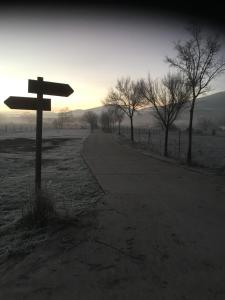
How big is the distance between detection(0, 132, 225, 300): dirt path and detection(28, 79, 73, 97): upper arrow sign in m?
2.58

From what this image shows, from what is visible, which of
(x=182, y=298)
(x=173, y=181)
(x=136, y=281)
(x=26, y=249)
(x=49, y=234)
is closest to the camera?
(x=182, y=298)

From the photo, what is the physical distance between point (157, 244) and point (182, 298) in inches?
57.6

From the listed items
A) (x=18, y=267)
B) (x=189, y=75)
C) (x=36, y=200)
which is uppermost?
(x=189, y=75)

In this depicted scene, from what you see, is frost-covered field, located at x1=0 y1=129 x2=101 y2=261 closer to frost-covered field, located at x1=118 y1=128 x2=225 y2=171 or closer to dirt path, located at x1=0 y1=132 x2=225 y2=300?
dirt path, located at x1=0 y1=132 x2=225 y2=300

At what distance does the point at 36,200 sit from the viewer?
5672 millimetres

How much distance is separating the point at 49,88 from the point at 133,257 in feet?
12.2

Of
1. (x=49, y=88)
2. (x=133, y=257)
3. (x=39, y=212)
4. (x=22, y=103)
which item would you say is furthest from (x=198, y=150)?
(x=133, y=257)

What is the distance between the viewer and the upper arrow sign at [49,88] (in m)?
6.25

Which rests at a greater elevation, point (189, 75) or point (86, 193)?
point (189, 75)

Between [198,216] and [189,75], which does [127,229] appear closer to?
[198,216]

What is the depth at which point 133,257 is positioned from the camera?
4.52 m

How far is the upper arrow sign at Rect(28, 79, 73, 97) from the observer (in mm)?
6254

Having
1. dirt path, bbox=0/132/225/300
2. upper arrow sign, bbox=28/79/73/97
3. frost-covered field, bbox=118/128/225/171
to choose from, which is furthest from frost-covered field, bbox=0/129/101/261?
frost-covered field, bbox=118/128/225/171

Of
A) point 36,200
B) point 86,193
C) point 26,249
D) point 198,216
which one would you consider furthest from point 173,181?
point 26,249
